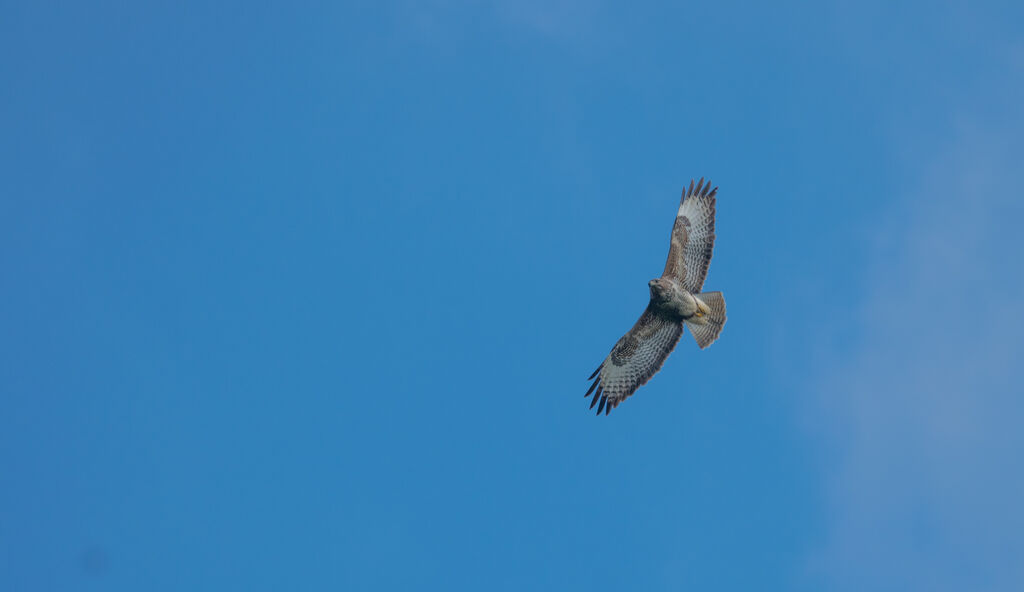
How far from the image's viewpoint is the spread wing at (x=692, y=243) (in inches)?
602

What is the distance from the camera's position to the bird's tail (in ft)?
49.4

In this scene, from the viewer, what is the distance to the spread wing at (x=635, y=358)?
609 inches

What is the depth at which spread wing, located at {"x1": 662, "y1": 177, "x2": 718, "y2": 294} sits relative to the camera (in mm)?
15281

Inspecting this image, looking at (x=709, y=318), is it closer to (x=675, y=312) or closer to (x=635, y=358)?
(x=675, y=312)

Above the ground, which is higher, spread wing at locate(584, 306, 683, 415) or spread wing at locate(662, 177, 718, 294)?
spread wing at locate(662, 177, 718, 294)

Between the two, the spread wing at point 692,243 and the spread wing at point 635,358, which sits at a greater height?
the spread wing at point 692,243

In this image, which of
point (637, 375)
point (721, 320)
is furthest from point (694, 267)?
point (637, 375)

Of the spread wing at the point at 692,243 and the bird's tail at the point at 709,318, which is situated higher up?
the spread wing at the point at 692,243

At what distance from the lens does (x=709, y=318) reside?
15109mm

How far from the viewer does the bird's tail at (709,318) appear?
15.1 meters

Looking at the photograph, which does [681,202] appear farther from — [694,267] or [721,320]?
[721,320]

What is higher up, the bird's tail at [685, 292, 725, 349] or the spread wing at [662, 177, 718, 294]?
the spread wing at [662, 177, 718, 294]

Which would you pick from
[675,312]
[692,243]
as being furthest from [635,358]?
[692,243]

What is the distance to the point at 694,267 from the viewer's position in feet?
50.4
